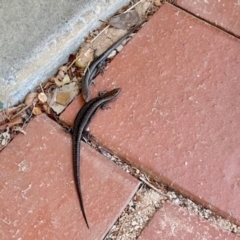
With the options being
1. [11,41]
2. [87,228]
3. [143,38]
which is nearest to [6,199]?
[87,228]

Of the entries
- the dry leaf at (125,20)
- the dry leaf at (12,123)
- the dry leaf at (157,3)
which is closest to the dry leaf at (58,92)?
the dry leaf at (12,123)

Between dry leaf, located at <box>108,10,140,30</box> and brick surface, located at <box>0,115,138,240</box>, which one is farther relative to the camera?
dry leaf, located at <box>108,10,140,30</box>

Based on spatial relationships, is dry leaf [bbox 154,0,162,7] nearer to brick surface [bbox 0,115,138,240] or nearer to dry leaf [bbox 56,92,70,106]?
dry leaf [bbox 56,92,70,106]

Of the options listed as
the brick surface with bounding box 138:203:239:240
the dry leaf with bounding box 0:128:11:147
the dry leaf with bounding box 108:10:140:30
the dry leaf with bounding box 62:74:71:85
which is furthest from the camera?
the dry leaf with bounding box 108:10:140:30

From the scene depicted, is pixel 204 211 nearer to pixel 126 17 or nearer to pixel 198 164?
pixel 198 164

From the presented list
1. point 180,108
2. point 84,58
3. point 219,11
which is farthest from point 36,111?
point 219,11

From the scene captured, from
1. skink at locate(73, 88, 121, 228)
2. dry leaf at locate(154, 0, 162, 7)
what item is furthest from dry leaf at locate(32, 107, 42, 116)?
dry leaf at locate(154, 0, 162, 7)
